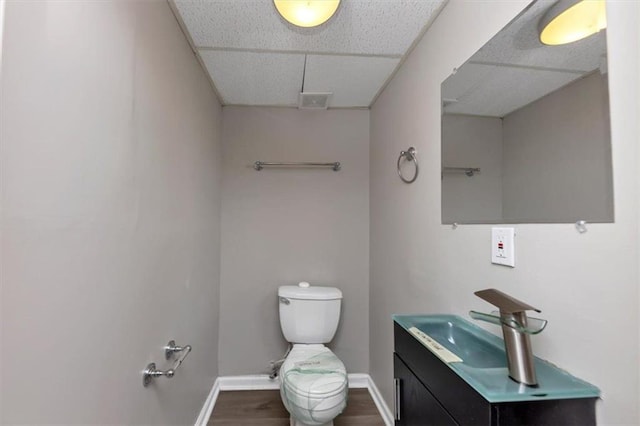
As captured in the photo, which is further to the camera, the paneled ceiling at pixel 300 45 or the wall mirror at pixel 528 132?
the paneled ceiling at pixel 300 45

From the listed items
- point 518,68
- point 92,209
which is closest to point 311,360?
point 92,209

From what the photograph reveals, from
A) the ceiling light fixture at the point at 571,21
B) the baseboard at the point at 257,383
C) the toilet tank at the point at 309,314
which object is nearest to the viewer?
the ceiling light fixture at the point at 571,21

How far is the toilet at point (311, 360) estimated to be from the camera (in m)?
1.54

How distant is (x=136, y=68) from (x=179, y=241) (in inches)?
30.1

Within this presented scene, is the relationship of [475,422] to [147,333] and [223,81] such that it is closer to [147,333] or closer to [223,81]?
[147,333]

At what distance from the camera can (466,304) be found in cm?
114

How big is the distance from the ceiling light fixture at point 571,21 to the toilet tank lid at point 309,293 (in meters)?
1.78

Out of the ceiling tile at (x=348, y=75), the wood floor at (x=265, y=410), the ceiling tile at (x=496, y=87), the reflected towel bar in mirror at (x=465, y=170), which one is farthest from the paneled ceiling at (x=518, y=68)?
the wood floor at (x=265, y=410)

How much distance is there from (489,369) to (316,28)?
1.54m

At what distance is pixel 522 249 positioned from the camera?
881 millimetres

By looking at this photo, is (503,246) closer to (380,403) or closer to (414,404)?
(414,404)

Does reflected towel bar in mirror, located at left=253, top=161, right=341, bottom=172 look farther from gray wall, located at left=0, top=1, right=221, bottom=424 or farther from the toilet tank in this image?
the toilet tank

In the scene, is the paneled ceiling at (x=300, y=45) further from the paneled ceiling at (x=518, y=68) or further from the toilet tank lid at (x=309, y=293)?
the toilet tank lid at (x=309, y=293)

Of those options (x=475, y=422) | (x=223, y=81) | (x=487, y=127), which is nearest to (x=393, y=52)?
(x=487, y=127)
